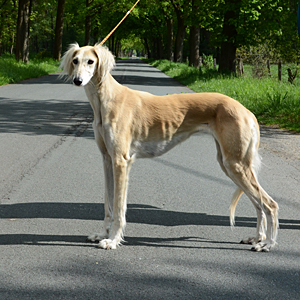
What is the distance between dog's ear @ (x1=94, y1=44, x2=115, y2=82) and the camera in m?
3.81

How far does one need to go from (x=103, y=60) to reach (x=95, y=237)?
167cm

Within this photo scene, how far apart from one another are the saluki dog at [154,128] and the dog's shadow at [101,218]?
342 millimetres

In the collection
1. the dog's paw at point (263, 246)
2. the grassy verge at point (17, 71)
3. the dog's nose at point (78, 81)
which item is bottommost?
the dog's paw at point (263, 246)

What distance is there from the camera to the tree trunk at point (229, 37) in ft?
73.2

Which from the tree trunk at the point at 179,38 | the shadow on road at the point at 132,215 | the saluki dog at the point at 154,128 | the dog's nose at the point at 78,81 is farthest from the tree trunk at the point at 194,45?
the dog's nose at the point at 78,81

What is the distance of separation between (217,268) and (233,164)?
0.94 m

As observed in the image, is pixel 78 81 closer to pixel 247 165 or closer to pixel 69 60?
pixel 69 60

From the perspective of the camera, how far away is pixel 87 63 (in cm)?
376

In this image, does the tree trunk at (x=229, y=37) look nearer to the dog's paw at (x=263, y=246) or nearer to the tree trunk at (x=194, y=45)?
the tree trunk at (x=194, y=45)

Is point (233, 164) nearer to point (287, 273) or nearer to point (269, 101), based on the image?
point (287, 273)

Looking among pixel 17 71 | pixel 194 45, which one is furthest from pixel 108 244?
pixel 194 45

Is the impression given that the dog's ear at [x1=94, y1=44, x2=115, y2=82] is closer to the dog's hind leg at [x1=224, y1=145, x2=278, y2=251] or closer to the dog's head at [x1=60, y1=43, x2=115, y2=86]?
the dog's head at [x1=60, y1=43, x2=115, y2=86]

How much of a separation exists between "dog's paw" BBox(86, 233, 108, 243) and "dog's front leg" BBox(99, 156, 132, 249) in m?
0.17

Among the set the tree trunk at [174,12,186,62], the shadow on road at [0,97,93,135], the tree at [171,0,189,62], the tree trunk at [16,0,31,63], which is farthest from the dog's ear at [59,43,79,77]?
the tree trunk at [174,12,186,62]
